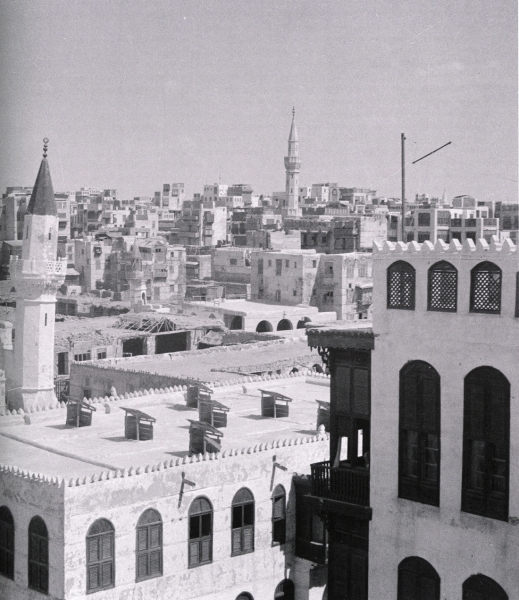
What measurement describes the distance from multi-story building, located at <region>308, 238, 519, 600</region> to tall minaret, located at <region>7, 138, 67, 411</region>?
52.9 feet

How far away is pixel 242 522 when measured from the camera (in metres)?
15.6

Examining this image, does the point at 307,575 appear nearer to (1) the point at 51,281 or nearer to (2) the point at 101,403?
(2) the point at 101,403

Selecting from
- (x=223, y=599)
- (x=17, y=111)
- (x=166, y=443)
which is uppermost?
(x=17, y=111)

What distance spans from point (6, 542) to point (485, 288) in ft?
26.3

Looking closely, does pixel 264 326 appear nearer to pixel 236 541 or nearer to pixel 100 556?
pixel 236 541

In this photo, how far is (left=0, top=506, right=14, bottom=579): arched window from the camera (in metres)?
14.2

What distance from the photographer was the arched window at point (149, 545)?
1412cm

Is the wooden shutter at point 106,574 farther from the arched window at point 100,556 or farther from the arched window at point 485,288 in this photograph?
the arched window at point 485,288

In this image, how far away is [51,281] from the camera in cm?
2611

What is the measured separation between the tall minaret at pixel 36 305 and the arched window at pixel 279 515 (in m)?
11.7

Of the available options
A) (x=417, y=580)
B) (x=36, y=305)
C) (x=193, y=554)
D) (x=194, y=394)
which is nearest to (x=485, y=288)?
(x=417, y=580)

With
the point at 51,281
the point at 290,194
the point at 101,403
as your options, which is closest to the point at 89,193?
the point at 290,194

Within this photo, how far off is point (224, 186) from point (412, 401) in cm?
10938

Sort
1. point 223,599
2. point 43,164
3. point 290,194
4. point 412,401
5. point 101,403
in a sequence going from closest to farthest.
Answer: point 412,401
point 223,599
point 101,403
point 43,164
point 290,194
